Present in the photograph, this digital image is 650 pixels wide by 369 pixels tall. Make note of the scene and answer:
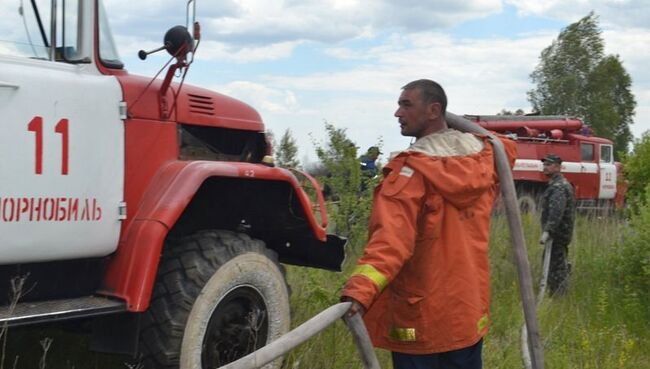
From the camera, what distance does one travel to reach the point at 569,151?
19578 mm

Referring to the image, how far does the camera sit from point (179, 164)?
4.32m

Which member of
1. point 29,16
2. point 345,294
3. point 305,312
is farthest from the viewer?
point 305,312

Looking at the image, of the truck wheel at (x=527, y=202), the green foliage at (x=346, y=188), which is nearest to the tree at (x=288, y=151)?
the green foliage at (x=346, y=188)

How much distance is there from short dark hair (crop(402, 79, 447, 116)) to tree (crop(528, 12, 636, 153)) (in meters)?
34.1

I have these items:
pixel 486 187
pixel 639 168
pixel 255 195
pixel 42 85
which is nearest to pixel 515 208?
pixel 486 187

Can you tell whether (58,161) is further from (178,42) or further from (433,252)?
(433,252)

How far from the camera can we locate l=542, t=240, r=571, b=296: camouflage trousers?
344 inches

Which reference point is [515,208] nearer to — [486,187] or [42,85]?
[486,187]

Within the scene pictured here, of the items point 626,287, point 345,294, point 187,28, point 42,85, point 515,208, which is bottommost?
point 626,287

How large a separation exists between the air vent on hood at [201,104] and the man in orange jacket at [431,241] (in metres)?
1.52

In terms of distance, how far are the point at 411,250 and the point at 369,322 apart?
0.47 m

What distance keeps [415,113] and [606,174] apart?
17.8m

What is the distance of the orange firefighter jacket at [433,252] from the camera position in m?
3.35

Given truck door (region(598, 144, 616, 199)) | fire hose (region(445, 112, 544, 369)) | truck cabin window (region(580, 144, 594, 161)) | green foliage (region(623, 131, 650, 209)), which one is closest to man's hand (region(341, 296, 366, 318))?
fire hose (region(445, 112, 544, 369))
